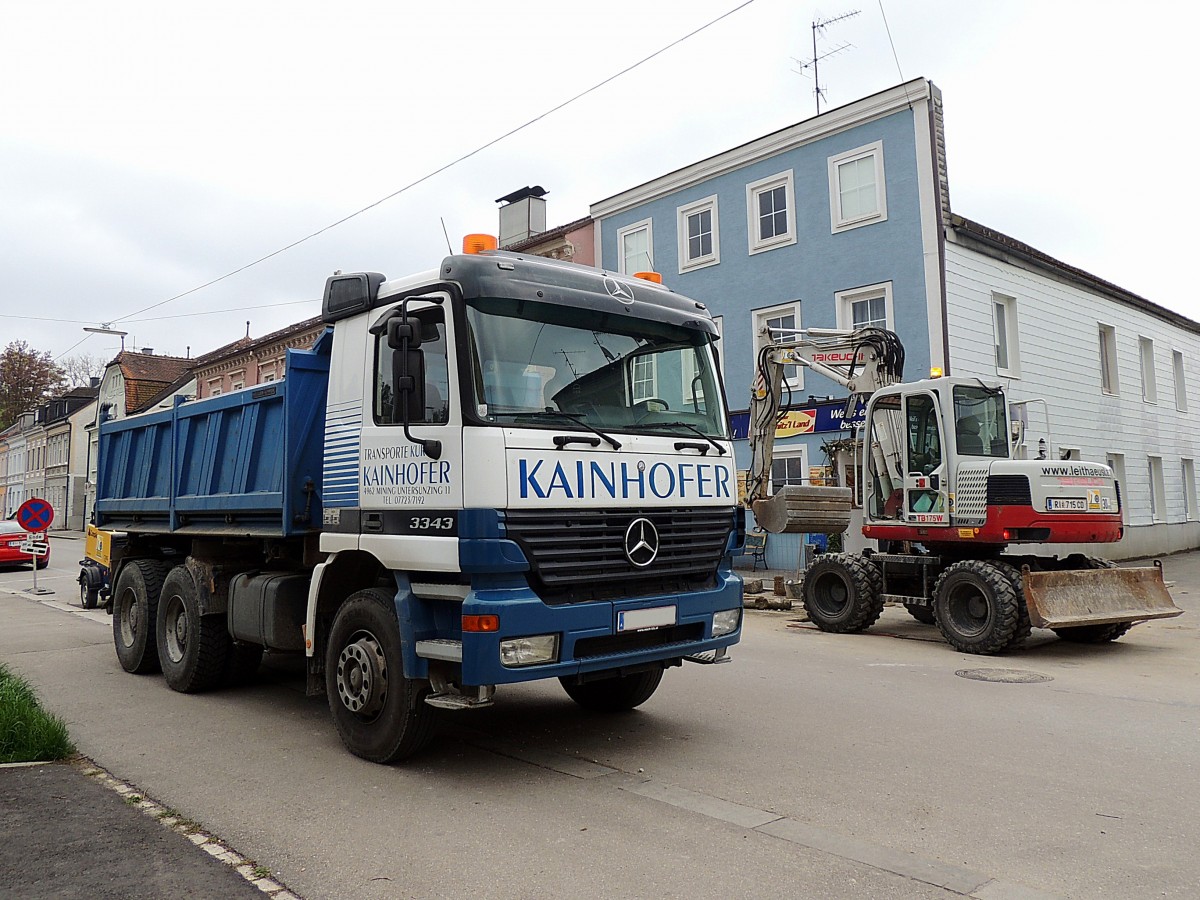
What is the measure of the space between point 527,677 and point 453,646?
45 cm

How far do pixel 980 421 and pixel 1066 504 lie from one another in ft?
4.39

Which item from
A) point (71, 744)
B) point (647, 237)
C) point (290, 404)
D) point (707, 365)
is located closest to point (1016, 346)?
point (647, 237)

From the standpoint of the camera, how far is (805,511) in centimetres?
1098

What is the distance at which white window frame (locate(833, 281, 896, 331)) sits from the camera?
58.4 ft

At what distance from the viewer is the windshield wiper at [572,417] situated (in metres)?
5.32

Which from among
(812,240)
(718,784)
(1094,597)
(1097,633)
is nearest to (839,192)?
(812,240)

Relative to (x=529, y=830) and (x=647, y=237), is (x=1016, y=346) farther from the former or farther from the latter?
(x=529, y=830)

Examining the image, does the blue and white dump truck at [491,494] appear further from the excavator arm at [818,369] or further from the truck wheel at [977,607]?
the excavator arm at [818,369]

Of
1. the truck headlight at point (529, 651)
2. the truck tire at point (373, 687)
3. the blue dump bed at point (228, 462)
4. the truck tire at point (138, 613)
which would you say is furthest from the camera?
the truck tire at point (138, 613)

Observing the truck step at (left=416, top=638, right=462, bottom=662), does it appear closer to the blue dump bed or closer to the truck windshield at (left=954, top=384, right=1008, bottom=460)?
the blue dump bed

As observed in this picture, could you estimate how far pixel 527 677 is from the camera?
5023 millimetres

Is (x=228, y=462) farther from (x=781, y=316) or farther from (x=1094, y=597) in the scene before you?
(x=781, y=316)

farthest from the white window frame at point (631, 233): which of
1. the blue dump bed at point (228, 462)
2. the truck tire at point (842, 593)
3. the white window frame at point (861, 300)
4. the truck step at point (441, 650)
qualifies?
the truck step at point (441, 650)

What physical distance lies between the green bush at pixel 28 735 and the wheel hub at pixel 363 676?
180cm
